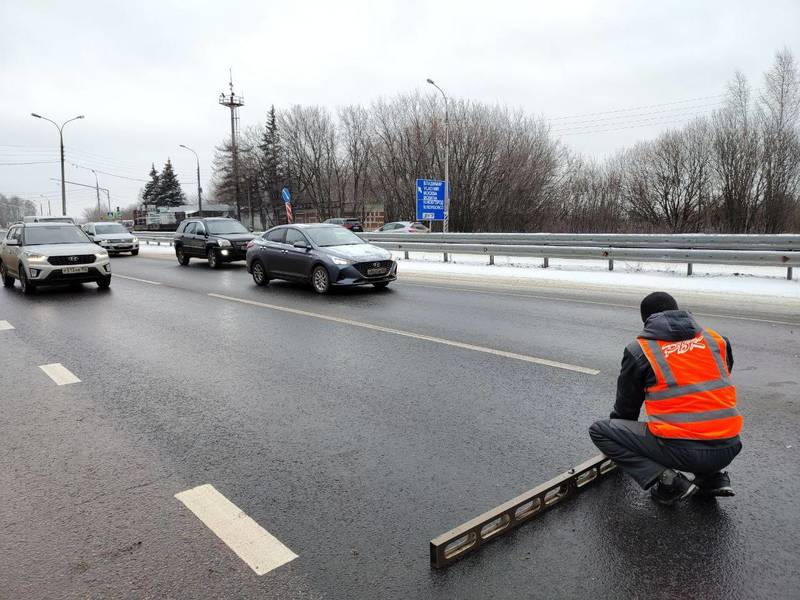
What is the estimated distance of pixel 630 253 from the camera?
48.0 ft

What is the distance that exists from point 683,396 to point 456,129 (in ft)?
135

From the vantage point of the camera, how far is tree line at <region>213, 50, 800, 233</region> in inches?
1281

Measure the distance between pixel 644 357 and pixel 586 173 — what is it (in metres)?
47.0

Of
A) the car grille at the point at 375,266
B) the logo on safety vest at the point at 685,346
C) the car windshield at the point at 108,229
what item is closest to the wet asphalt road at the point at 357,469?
the logo on safety vest at the point at 685,346

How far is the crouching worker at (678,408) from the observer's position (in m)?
Answer: 2.92

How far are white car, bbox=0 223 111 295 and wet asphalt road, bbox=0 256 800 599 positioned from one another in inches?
207

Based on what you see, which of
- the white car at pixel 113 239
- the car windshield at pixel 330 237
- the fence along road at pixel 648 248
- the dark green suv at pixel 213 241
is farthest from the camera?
the white car at pixel 113 239

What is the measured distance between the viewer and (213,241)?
62.1 feet

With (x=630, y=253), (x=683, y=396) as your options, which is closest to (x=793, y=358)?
(x=683, y=396)

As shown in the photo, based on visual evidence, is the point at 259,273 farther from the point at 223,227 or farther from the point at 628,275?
the point at 628,275

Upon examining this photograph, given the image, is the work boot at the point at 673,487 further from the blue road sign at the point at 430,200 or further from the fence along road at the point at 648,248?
the blue road sign at the point at 430,200

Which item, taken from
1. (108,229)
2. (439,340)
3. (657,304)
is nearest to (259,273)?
(439,340)

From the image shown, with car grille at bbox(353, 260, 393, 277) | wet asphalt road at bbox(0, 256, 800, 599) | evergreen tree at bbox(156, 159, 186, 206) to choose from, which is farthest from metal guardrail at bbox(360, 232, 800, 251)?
evergreen tree at bbox(156, 159, 186, 206)

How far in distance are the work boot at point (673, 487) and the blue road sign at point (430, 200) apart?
75.0 feet
